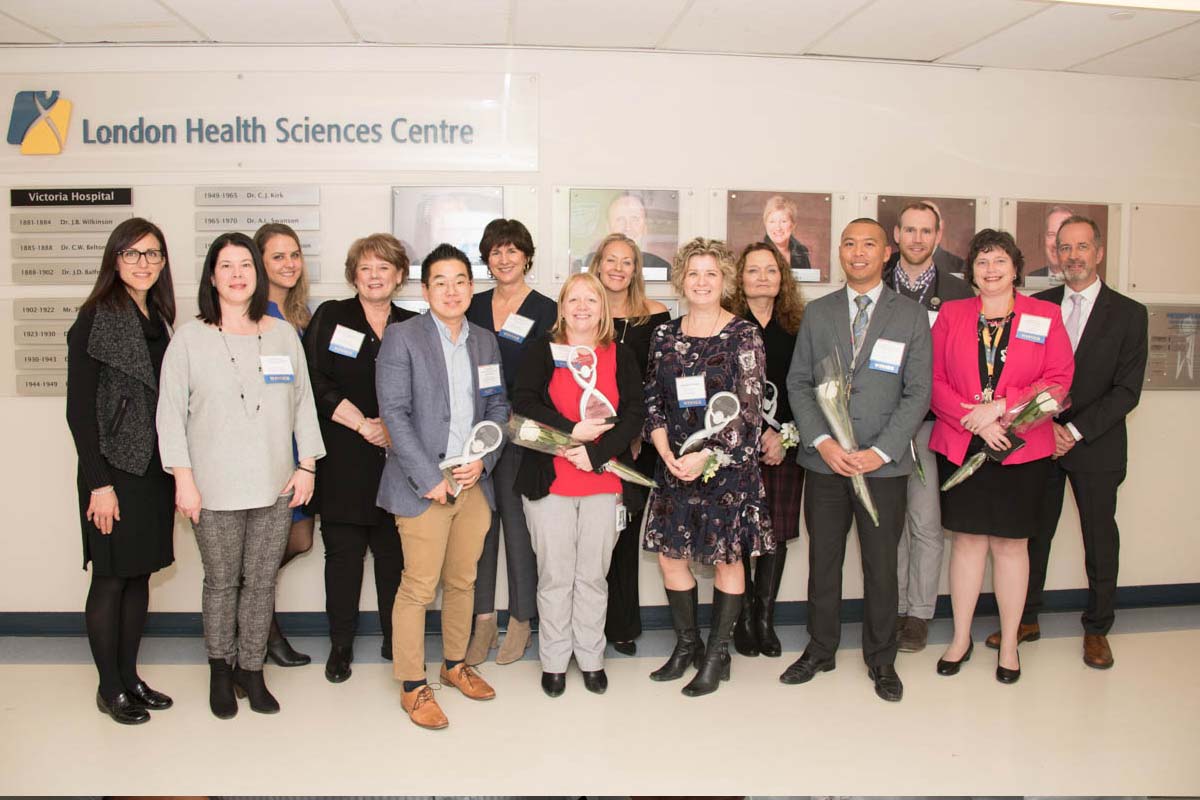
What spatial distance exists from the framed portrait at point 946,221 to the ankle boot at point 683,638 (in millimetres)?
2135

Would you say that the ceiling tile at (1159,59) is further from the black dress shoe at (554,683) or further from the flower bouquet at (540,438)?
the black dress shoe at (554,683)

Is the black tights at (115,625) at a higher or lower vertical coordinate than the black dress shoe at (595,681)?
higher

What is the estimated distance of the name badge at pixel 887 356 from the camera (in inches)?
111

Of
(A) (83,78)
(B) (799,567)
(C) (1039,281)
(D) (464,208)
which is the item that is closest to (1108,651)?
(B) (799,567)

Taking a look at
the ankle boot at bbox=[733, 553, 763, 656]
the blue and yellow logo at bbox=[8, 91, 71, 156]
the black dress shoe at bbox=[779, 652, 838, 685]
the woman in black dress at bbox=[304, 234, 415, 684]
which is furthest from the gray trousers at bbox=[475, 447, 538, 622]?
the blue and yellow logo at bbox=[8, 91, 71, 156]

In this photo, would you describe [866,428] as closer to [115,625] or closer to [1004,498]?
[1004,498]

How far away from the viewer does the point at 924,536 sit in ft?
11.2

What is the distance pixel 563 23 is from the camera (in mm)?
3395

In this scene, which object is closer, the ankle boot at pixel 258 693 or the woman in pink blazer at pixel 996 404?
the ankle boot at pixel 258 693

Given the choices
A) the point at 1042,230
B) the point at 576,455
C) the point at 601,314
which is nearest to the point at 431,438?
the point at 576,455

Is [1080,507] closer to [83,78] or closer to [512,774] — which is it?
[512,774]

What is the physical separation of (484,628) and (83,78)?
3.24 metres

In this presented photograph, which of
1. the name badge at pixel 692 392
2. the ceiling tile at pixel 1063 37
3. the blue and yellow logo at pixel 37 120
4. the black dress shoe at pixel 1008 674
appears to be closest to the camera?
the name badge at pixel 692 392

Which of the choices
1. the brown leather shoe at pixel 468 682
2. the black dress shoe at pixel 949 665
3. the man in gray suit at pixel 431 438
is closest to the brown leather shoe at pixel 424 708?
the man in gray suit at pixel 431 438
